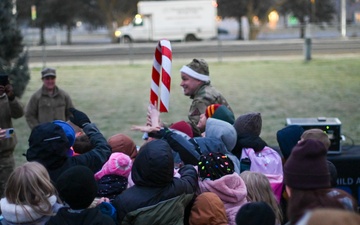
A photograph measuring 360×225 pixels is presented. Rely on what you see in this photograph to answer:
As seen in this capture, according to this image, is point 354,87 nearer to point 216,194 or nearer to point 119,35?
point 216,194

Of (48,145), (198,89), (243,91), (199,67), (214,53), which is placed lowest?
(243,91)

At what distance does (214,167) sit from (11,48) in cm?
1289

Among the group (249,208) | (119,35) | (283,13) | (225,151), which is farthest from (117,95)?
(283,13)

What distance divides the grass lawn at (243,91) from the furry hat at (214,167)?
5897 millimetres

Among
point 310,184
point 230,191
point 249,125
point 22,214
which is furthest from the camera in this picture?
point 249,125

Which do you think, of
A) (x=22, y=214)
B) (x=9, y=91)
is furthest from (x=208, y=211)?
(x=9, y=91)

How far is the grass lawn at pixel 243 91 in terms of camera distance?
14.0 m

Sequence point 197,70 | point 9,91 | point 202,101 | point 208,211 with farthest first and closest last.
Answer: point 197,70 < point 202,101 < point 9,91 < point 208,211

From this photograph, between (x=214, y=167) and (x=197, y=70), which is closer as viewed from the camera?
(x=214, y=167)

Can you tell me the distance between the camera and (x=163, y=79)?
5.87 metres

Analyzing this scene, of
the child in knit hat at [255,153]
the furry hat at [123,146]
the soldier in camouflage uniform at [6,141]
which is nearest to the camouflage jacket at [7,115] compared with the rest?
the soldier in camouflage uniform at [6,141]

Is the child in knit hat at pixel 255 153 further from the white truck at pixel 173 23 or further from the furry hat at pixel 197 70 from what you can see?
the white truck at pixel 173 23

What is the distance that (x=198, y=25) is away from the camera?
4828 cm

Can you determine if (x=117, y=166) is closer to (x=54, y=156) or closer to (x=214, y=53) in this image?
(x=54, y=156)
